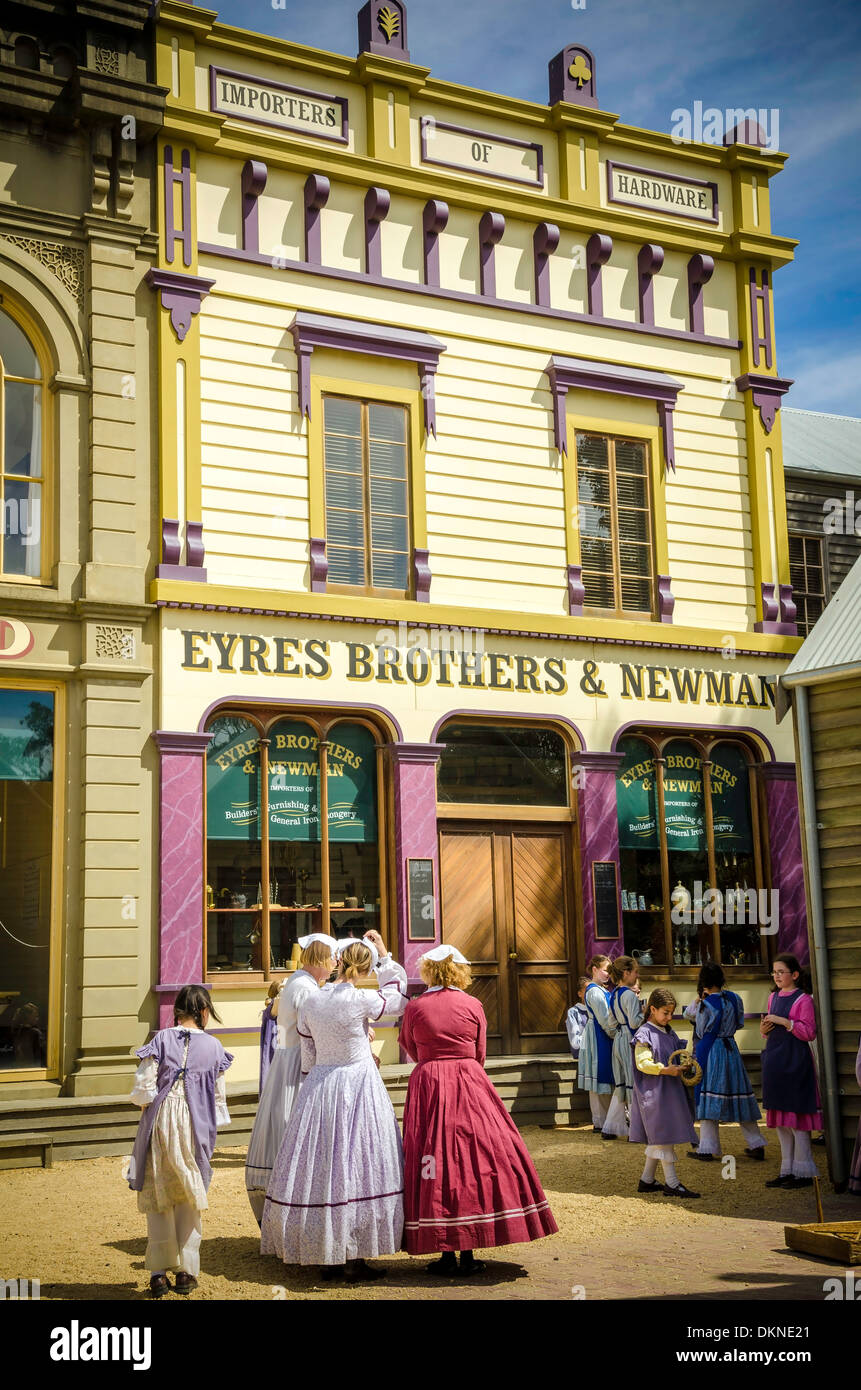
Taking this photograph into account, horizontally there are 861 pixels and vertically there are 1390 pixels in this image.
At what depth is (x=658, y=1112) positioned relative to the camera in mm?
10484

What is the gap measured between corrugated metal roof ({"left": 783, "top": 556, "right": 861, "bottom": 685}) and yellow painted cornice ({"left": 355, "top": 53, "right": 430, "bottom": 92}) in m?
A: 8.62

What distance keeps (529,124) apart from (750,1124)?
11.9 meters

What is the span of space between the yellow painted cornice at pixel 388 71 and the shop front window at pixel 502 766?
745 cm

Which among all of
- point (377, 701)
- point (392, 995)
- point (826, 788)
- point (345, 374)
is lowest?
point (392, 995)

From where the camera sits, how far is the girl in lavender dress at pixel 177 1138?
7.68 meters

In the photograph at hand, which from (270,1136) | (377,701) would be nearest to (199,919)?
(377,701)

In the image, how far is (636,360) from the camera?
17609mm

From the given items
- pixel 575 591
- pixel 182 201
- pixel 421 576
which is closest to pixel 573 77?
pixel 182 201

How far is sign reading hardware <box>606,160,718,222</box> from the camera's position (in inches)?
706

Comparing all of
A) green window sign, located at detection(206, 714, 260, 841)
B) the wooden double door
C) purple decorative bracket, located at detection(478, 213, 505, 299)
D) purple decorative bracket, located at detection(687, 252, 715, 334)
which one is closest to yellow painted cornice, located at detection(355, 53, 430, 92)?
purple decorative bracket, located at detection(478, 213, 505, 299)

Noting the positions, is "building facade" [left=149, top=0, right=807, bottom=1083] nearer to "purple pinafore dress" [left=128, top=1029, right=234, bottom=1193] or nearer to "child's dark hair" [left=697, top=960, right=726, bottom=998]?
"child's dark hair" [left=697, top=960, right=726, bottom=998]
